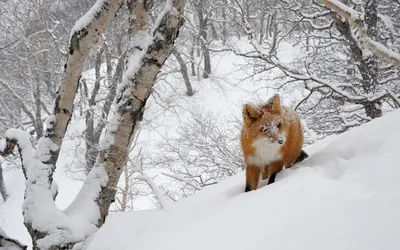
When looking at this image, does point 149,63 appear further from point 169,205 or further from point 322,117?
point 322,117

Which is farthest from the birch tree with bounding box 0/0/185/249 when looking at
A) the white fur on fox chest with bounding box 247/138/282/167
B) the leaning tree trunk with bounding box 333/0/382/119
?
the leaning tree trunk with bounding box 333/0/382/119

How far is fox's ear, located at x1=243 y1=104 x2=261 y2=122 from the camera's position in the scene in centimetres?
335

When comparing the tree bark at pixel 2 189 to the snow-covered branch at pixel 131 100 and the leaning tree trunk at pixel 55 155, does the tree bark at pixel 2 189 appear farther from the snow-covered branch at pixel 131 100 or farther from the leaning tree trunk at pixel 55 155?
the snow-covered branch at pixel 131 100

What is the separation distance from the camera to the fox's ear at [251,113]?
3352 millimetres

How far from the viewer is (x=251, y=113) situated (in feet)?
11.0

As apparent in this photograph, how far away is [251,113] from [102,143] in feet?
4.58

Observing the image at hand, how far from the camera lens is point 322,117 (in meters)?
9.80

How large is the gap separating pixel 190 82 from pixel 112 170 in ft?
64.1

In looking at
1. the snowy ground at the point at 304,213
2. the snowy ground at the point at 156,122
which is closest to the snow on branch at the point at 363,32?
the snowy ground at the point at 304,213

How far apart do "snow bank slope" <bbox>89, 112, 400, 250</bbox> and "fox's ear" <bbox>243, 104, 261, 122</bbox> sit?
2.18 ft

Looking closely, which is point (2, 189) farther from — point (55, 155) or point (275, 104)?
point (275, 104)

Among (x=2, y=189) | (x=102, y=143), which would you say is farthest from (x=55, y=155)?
(x=2, y=189)

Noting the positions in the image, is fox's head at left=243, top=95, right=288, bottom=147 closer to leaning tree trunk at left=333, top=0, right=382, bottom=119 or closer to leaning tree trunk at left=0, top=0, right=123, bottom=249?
leaning tree trunk at left=0, top=0, right=123, bottom=249

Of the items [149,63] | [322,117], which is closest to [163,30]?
[149,63]
